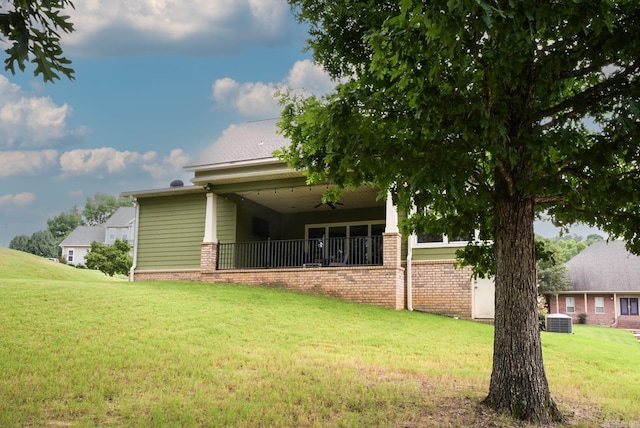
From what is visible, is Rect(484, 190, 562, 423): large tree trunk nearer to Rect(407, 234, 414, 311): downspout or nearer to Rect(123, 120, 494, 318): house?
Rect(123, 120, 494, 318): house

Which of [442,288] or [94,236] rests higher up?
[94,236]

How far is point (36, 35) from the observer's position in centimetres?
417

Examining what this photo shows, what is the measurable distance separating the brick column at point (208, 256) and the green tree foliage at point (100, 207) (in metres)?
64.2

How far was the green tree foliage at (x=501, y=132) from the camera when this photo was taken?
4492mm

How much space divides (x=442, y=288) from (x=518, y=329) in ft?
29.7

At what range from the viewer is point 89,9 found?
41281 mm

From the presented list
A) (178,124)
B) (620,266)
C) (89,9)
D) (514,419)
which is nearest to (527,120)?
(514,419)

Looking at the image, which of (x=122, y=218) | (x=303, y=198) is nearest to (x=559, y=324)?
(x=303, y=198)

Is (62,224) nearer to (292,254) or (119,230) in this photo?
(119,230)

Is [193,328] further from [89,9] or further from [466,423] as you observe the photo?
[89,9]

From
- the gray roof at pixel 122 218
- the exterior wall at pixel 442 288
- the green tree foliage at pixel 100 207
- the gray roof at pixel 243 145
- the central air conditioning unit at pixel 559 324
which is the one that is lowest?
the central air conditioning unit at pixel 559 324

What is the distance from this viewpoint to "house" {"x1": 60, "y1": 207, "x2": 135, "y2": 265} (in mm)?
53562

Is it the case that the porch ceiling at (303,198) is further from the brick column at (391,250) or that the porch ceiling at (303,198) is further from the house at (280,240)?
the brick column at (391,250)

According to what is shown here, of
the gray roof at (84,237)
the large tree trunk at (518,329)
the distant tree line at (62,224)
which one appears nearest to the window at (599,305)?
the large tree trunk at (518,329)
